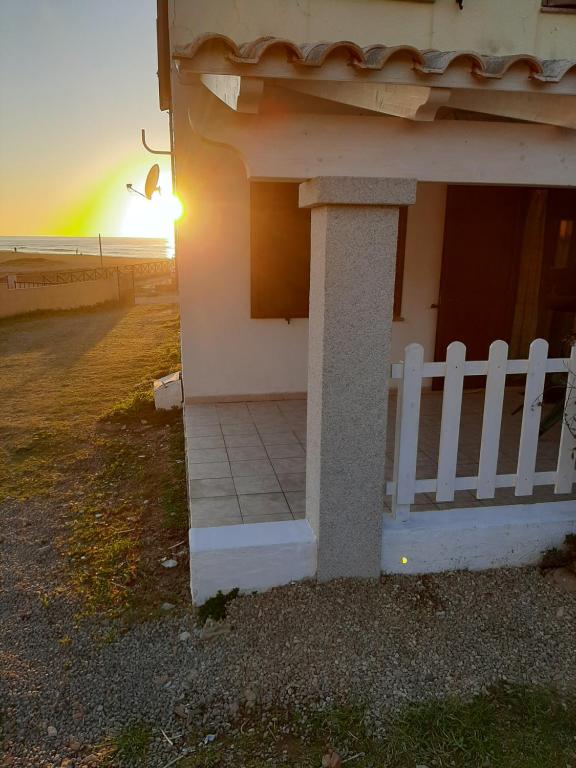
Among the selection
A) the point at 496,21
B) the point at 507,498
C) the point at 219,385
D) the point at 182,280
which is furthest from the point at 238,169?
the point at 507,498

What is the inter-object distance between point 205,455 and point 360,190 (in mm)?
2679

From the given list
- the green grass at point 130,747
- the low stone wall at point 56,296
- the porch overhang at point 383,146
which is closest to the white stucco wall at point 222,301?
the porch overhang at point 383,146

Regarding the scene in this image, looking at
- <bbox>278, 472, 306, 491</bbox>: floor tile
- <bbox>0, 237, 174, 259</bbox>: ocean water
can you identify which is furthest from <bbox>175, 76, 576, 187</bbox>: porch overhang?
<bbox>0, 237, 174, 259</bbox>: ocean water

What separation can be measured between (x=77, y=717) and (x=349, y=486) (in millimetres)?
1724

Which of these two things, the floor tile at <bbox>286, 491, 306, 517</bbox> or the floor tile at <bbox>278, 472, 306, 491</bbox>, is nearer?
the floor tile at <bbox>286, 491, 306, 517</bbox>

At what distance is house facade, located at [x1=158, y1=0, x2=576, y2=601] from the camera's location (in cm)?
266

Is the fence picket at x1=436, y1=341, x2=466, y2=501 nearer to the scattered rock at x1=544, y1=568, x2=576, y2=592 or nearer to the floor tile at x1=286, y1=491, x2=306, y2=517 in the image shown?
the scattered rock at x1=544, y1=568, x2=576, y2=592

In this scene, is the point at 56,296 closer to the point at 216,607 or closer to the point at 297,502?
the point at 297,502

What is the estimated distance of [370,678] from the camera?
9.02ft

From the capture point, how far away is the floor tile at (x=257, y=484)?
410 cm

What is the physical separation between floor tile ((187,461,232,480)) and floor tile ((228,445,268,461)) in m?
0.15

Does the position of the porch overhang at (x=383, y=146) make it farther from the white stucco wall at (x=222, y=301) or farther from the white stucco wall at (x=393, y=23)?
the white stucco wall at (x=222, y=301)

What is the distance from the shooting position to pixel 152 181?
361 inches

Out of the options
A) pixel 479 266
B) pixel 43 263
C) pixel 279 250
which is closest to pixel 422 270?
pixel 479 266
